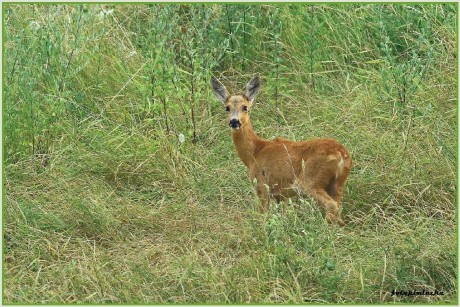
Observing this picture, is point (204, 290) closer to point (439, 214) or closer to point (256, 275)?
point (256, 275)


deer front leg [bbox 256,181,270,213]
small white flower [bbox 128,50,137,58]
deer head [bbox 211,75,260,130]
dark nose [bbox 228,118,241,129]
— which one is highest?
small white flower [bbox 128,50,137,58]

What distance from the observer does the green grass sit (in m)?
5.93

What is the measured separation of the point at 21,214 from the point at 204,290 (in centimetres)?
149

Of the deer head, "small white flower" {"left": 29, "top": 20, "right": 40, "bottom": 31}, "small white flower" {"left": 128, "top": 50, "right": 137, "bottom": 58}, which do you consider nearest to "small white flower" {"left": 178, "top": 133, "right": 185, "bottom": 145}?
the deer head

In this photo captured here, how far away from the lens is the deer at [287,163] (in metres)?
6.77

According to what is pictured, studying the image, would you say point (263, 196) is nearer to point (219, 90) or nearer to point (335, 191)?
point (335, 191)

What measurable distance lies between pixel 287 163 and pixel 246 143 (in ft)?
1.46

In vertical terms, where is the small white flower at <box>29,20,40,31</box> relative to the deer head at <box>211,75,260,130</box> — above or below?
above

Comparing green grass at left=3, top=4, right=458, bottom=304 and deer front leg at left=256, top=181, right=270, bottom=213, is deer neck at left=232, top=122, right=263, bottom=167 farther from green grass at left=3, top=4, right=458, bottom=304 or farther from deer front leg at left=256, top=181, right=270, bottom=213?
deer front leg at left=256, top=181, right=270, bottom=213

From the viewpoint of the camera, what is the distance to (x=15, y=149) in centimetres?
763

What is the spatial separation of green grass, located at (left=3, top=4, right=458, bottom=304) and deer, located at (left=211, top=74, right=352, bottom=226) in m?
0.13

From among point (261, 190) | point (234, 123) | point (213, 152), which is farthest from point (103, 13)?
point (261, 190)

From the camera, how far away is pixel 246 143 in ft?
24.2

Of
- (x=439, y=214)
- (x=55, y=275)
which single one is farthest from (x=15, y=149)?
(x=439, y=214)
